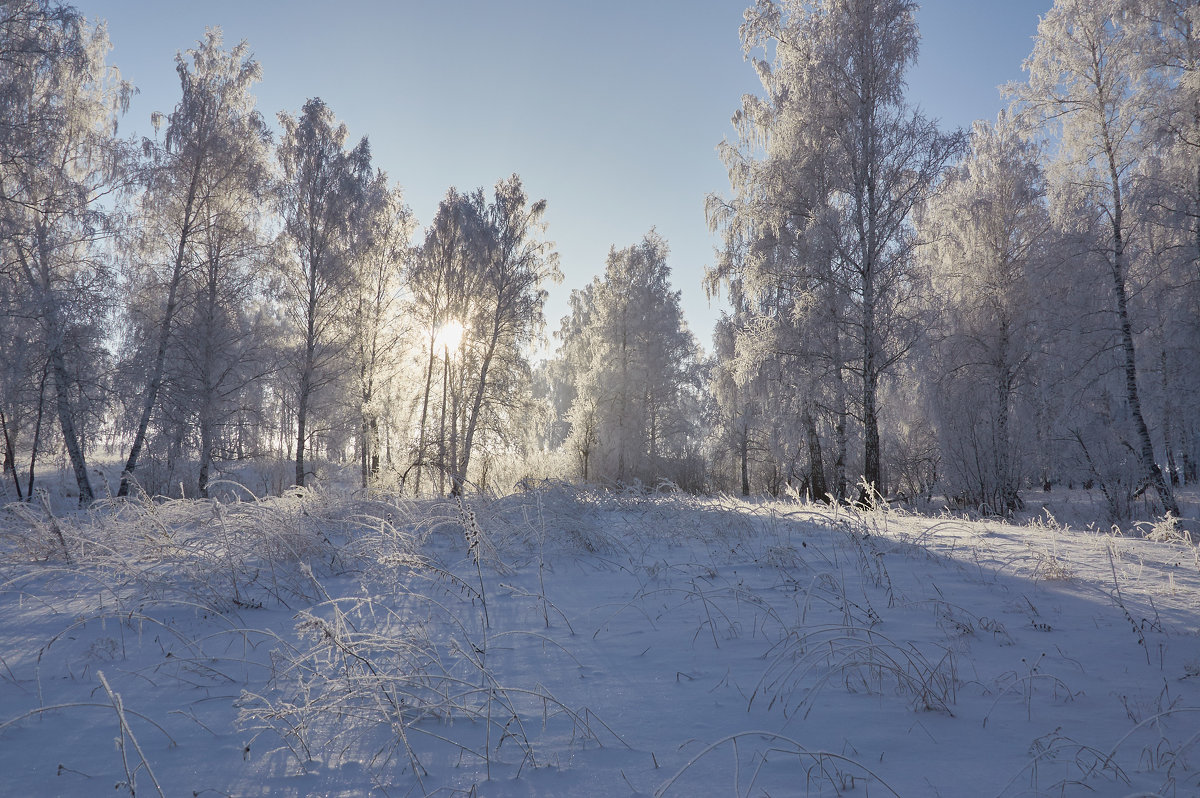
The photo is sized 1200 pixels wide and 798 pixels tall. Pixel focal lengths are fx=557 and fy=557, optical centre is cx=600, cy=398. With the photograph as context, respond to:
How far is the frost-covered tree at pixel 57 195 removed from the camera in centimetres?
986

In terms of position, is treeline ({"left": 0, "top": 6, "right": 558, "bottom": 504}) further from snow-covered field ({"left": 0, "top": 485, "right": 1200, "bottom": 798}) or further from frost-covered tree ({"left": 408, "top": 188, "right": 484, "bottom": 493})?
snow-covered field ({"left": 0, "top": 485, "right": 1200, "bottom": 798})

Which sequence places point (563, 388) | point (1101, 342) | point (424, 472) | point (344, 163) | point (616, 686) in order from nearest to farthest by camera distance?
point (616, 686)
point (1101, 342)
point (344, 163)
point (424, 472)
point (563, 388)

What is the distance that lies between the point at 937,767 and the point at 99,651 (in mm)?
3611

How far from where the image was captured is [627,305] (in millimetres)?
21344

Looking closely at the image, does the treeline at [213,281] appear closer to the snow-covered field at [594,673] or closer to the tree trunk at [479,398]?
the tree trunk at [479,398]

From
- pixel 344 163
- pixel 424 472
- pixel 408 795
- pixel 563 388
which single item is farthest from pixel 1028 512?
pixel 563 388

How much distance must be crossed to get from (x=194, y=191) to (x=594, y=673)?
52.2 feet

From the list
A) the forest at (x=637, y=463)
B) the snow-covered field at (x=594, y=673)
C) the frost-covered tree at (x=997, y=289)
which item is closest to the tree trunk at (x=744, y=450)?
the forest at (x=637, y=463)

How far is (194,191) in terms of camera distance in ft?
44.1

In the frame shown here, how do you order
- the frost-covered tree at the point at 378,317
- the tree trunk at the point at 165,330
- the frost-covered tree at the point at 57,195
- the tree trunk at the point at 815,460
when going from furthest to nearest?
the frost-covered tree at the point at 378,317 < the tree trunk at the point at 815,460 < the tree trunk at the point at 165,330 < the frost-covered tree at the point at 57,195

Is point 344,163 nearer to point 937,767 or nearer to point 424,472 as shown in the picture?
point 424,472

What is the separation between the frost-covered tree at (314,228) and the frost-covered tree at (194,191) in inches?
33.5

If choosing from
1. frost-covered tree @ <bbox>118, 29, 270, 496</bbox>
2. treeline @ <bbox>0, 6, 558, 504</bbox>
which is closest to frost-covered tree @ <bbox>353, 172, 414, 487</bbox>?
treeline @ <bbox>0, 6, 558, 504</bbox>

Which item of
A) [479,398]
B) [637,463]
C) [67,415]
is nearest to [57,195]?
[67,415]
